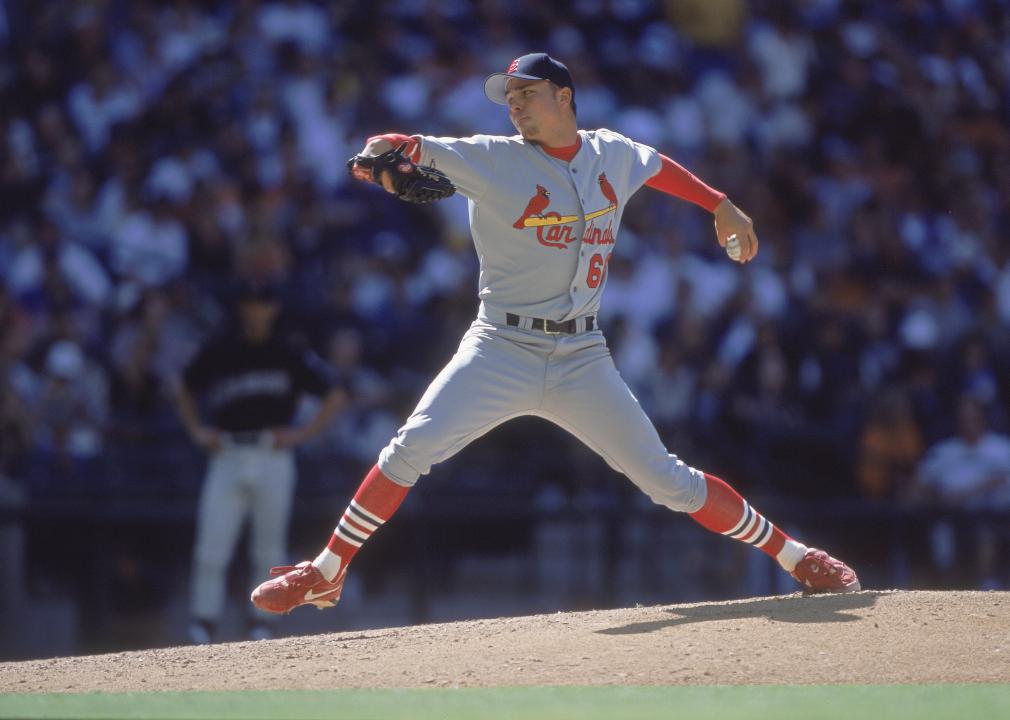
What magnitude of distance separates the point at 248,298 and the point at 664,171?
2909mm

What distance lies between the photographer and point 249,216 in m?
9.67

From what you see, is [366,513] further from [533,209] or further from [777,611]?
[777,611]

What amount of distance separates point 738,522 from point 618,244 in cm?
495

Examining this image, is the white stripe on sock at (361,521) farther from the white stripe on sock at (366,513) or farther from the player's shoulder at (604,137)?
the player's shoulder at (604,137)

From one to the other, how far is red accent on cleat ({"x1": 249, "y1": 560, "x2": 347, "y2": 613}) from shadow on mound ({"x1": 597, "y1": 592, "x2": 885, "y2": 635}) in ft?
3.13

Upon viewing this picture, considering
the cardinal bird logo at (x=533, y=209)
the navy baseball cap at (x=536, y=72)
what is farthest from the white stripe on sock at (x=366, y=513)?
the navy baseball cap at (x=536, y=72)

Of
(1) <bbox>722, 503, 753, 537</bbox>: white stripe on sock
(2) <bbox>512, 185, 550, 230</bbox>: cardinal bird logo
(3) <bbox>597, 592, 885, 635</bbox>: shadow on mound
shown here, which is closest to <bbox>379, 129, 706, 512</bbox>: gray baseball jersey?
(2) <bbox>512, 185, 550, 230</bbox>: cardinal bird logo

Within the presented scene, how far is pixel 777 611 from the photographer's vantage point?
504 centimetres

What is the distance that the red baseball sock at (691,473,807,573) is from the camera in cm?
518

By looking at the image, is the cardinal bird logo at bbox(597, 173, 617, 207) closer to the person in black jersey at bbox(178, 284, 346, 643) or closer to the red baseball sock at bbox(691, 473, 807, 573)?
the red baseball sock at bbox(691, 473, 807, 573)

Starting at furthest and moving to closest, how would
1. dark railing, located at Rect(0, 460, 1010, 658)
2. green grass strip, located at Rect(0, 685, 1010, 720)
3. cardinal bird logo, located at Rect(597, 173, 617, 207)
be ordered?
dark railing, located at Rect(0, 460, 1010, 658), cardinal bird logo, located at Rect(597, 173, 617, 207), green grass strip, located at Rect(0, 685, 1010, 720)

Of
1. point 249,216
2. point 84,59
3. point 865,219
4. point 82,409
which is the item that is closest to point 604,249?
point 82,409

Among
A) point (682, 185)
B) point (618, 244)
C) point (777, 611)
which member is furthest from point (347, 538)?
point (618, 244)

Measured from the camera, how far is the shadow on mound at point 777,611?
4.90 m
